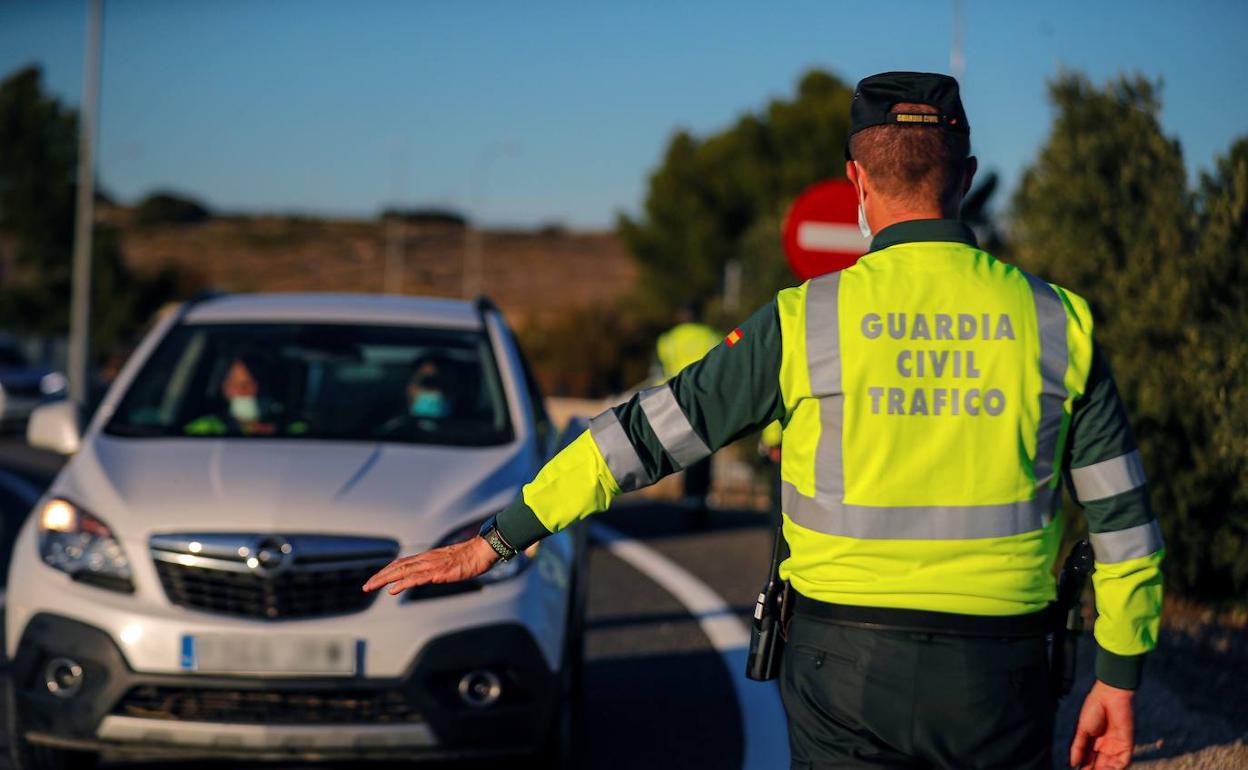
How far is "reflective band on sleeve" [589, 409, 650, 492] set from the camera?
290 cm

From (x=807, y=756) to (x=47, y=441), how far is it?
4100 mm

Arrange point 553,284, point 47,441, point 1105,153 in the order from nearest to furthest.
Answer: point 47,441 < point 1105,153 < point 553,284

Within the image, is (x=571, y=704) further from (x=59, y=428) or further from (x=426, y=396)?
(x=59, y=428)

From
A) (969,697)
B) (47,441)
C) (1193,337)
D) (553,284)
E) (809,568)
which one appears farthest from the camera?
(553,284)

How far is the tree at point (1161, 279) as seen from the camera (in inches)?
302

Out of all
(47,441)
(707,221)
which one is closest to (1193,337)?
(47,441)

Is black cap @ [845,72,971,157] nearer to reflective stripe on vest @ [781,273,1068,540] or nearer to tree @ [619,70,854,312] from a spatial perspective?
reflective stripe on vest @ [781,273,1068,540]

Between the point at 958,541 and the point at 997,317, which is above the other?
the point at 997,317

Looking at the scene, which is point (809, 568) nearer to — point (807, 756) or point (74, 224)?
point (807, 756)

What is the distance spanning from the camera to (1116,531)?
274cm

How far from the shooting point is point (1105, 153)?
9.44 m

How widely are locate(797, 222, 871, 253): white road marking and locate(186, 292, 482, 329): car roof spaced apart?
319 cm

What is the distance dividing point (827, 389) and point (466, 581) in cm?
263

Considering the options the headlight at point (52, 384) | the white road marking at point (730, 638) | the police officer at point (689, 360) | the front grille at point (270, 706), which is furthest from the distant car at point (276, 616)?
the headlight at point (52, 384)
